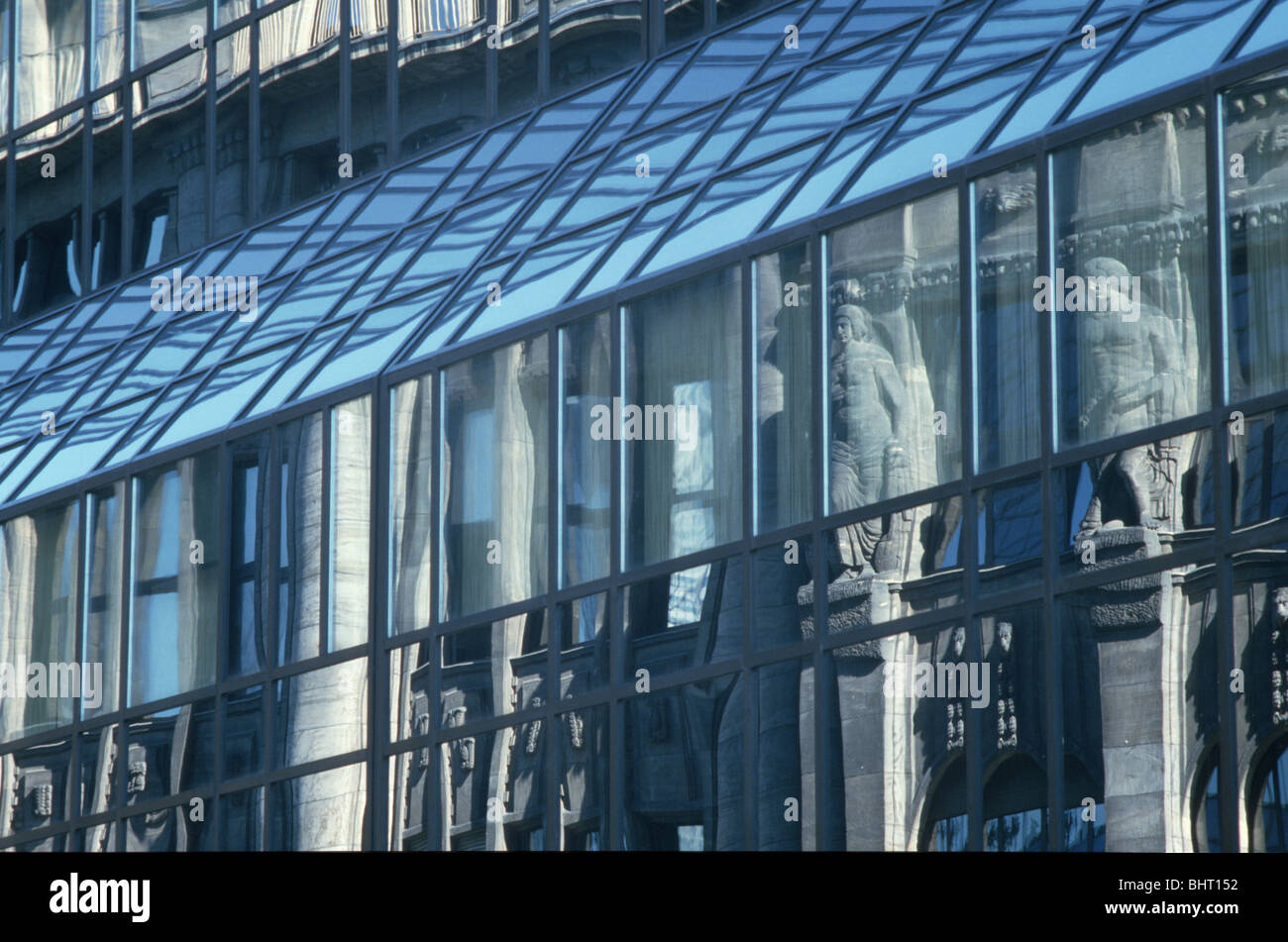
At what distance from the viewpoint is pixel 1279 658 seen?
44.1 feet

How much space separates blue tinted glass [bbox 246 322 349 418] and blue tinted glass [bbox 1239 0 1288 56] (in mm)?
9580

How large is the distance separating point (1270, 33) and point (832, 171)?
389cm

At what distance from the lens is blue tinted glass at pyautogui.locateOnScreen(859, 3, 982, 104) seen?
699 inches

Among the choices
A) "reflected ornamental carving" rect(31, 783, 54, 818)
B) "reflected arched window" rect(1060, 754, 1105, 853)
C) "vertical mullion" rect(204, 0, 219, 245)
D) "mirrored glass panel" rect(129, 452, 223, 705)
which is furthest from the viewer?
"vertical mullion" rect(204, 0, 219, 245)

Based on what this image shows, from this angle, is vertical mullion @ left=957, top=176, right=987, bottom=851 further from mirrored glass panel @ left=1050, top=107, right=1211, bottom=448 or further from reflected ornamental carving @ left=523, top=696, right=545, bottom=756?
reflected ornamental carving @ left=523, top=696, right=545, bottom=756

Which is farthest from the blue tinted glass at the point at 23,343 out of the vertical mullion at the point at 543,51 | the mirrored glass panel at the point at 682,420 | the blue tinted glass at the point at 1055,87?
the blue tinted glass at the point at 1055,87

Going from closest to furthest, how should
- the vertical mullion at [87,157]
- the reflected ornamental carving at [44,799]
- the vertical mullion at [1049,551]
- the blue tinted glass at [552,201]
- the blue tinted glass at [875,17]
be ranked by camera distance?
the vertical mullion at [1049,551] < the blue tinted glass at [875,17] < the blue tinted glass at [552,201] < the reflected ornamental carving at [44,799] < the vertical mullion at [87,157]

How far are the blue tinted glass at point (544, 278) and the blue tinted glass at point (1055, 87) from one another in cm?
438

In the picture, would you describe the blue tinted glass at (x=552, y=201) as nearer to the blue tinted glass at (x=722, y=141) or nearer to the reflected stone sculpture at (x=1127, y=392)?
the blue tinted glass at (x=722, y=141)

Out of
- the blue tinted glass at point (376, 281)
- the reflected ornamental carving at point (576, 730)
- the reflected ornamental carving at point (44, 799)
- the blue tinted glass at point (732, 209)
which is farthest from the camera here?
the reflected ornamental carving at point (44, 799)

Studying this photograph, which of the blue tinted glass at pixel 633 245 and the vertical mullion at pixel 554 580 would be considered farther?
the blue tinted glass at pixel 633 245

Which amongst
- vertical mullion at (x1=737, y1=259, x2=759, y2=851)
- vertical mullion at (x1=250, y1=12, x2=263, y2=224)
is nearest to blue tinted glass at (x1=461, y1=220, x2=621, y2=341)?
vertical mullion at (x1=737, y1=259, x2=759, y2=851)

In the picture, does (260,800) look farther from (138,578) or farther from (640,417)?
(640,417)

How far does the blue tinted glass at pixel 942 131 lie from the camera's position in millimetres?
16203
